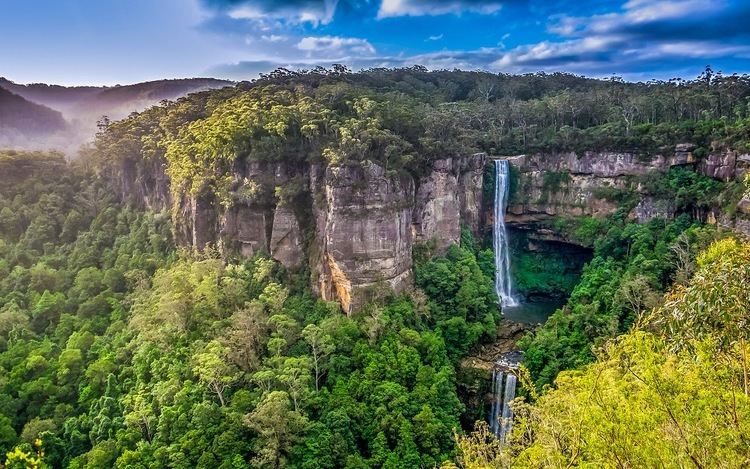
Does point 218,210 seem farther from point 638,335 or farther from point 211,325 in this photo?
point 638,335

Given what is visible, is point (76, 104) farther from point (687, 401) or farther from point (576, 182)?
point (687, 401)

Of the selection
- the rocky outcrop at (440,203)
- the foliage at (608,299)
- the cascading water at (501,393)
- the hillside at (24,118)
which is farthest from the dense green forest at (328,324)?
the hillside at (24,118)

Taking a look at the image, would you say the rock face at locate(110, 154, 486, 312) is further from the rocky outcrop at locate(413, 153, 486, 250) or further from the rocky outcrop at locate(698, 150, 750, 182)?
the rocky outcrop at locate(698, 150, 750, 182)

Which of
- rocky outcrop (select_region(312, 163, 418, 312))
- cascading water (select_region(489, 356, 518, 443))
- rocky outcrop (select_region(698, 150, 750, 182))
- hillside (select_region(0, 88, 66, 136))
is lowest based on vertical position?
cascading water (select_region(489, 356, 518, 443))

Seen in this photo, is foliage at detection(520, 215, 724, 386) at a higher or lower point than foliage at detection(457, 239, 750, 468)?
lower

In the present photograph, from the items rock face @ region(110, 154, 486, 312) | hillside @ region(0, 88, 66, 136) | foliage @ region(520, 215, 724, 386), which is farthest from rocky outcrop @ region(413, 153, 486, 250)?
hillside @ region(0, 88, 66, 136)

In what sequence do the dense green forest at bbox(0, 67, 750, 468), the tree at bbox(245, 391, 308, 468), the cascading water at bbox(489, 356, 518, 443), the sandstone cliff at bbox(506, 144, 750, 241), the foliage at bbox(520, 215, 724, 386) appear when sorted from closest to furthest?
the dense green forest at bbox(0, 67, 750, 468) → the tree at bbox(245, 391, 308, 468) → the foliage at bbox(520, 215, 724, 386) → the cascading water at bbox(489, 356, 518, 443) → the sandstone cliff at bbox(506, 144, 750, 241)

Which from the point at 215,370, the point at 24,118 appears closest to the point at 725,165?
the point at 215,370
